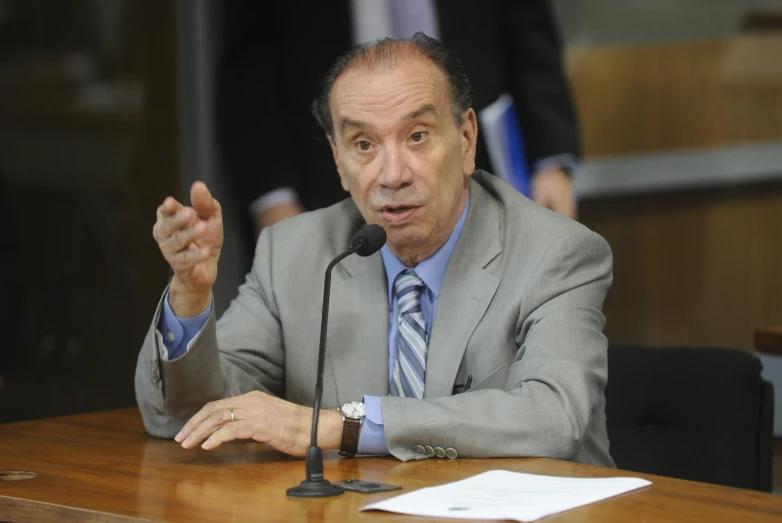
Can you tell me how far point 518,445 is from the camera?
2088mm

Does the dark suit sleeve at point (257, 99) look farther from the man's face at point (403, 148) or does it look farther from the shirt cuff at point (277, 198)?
the man's face at point (403, 148)

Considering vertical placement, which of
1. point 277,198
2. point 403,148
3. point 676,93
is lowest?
point 403,148

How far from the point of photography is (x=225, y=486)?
191 cm

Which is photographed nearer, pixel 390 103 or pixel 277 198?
pixel 390 103

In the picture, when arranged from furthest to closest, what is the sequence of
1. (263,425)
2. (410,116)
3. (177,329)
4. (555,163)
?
(555,163) < (410,116) < (177,329) < (263,425)

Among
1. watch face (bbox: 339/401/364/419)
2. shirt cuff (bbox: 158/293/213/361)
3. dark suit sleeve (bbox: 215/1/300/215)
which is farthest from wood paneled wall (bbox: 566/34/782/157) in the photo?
watch face (bbox: 339/401/364/419)

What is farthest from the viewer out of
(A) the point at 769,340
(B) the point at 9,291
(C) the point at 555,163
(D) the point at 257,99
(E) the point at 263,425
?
(B) the point at 9,291

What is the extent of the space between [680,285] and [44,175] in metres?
2.45

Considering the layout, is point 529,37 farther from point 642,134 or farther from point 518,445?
point 518,445

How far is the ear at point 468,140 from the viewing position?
2.64 meters

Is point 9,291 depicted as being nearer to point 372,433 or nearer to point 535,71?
point 535,71

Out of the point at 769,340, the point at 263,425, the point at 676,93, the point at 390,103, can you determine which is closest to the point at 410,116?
the point at 390,103

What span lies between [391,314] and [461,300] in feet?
0.59

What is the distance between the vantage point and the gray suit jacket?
6.93ft
